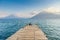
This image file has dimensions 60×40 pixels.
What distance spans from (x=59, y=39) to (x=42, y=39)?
8.92 ft

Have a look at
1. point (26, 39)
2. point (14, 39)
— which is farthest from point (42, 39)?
point (14, 39)

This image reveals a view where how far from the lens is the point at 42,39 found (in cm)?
938

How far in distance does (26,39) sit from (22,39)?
0.74 feet

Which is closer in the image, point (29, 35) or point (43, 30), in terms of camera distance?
point (29, 35)

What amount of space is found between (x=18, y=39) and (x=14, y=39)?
0.23 metres

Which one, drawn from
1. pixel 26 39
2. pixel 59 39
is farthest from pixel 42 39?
pixel 59 39

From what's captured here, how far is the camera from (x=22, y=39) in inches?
359

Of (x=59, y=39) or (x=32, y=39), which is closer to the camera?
(x=32, y=39)

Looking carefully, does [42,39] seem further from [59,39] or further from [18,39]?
[59,39]

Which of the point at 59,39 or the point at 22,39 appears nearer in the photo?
the point at 22,39

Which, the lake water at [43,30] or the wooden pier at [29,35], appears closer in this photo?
the wooden pier at [29,35]

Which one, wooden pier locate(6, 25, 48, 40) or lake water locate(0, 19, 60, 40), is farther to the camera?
lake water locate(0, 19, 60, 40)

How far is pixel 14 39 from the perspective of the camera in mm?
9188

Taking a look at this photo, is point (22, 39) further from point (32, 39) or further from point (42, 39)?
point (42, 39)
